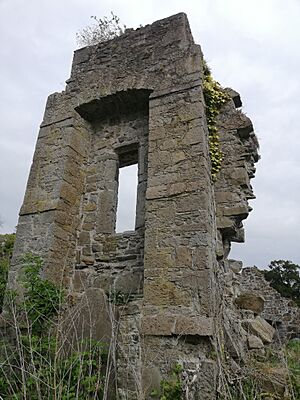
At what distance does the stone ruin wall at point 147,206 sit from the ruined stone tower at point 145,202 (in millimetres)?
15

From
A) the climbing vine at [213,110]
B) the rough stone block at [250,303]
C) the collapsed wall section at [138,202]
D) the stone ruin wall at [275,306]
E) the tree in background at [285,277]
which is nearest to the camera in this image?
the collapsed wall section at [138,202]

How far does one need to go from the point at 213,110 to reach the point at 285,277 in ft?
68.3

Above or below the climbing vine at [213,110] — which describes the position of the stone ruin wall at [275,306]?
below

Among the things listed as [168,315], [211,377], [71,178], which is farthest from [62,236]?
[211,377]

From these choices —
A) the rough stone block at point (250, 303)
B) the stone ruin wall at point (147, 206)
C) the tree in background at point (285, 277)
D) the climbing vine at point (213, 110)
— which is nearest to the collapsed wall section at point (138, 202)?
the stone ruin wall at point (147, 206)

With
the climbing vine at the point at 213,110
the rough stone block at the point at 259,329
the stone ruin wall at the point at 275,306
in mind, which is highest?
the climbing vine at the point at 213,110

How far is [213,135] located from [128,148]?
129 cm

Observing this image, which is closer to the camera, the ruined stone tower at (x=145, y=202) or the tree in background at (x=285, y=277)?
the ruined stone tower at (x=145, y=202)

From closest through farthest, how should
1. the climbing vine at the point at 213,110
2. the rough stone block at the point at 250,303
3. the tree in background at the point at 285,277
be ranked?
the climbing vine at the point at 213,110, the rough stone block at the point at 250,303, the tree in background at the point at 285,277

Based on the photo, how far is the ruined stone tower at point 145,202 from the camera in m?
3.67

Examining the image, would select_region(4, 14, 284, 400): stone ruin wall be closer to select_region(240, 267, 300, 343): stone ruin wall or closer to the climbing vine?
the climbing vine

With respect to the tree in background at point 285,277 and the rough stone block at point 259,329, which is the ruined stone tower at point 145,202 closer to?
the rough stone block at point 259,329

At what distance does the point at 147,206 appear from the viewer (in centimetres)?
439

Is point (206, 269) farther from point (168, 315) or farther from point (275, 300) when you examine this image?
point (275, 300)
